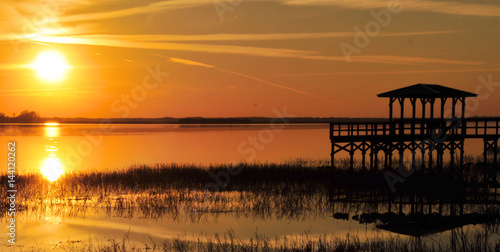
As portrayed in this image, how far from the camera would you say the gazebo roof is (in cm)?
3216

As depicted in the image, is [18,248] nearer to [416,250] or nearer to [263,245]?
[263,245]

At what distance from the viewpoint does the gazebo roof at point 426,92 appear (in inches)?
1266

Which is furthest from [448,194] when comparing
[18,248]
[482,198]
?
[18,248]

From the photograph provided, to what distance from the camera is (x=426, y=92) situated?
32.1 meters

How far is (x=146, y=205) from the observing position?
26.7 meters

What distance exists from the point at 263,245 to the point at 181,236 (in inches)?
145

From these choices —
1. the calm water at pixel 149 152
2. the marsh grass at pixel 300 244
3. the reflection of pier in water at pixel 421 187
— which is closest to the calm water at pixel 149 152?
the calm water at pixel 149 152

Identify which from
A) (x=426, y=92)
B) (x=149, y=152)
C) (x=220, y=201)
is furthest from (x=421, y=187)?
(x=149, y=152)

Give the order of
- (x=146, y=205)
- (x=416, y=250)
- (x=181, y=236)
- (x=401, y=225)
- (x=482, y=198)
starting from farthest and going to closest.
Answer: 1. (x=482, y=198)
2. (x=146, y=205)
3. (x=401, y=225)
4. (x=181, y=236)
5. (x=416, y=250)

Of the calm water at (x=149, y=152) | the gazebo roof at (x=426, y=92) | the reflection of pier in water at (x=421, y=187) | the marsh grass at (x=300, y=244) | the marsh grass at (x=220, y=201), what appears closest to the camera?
the marsh grass at (x=300, y=244)

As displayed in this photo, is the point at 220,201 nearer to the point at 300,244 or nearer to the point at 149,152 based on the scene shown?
the point at 300,244

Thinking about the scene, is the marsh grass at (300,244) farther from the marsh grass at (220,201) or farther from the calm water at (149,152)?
the calm water at (149,152)

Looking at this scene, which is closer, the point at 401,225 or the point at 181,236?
the point at 181,236

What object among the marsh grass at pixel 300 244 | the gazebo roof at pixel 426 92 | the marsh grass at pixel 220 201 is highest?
the gazebo roof at pixel 426 92
